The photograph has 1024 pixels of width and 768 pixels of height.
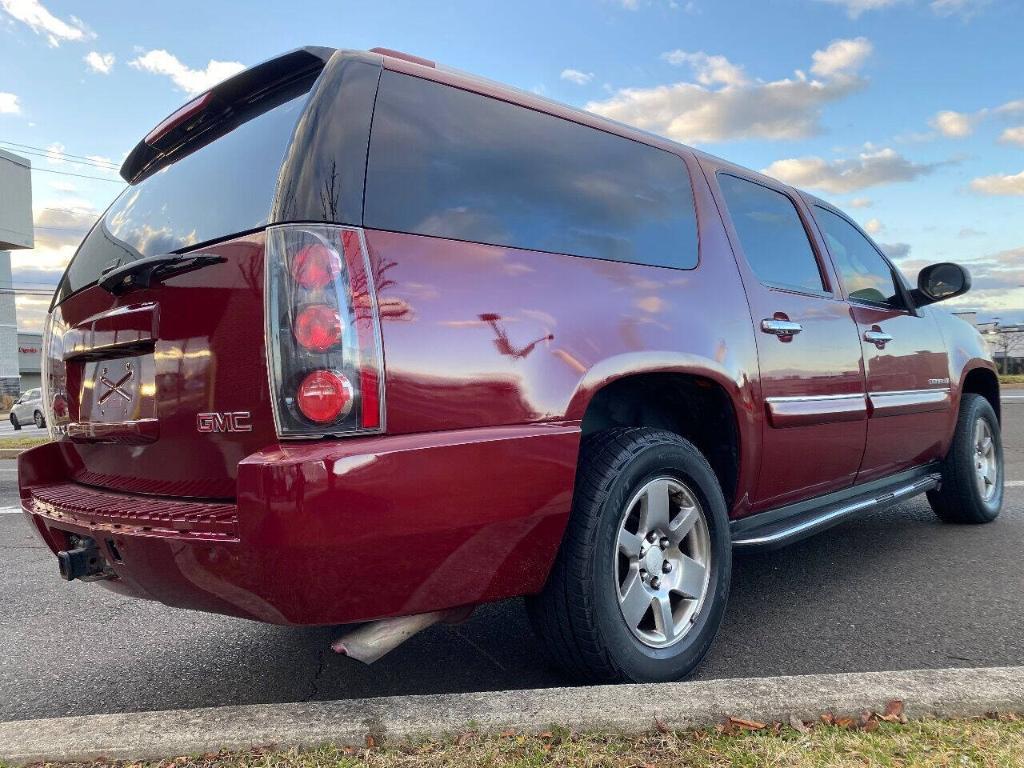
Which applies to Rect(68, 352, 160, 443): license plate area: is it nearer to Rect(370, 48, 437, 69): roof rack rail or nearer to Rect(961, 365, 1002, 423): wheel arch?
Rect(370, 48, 437, 69): roof rack rail

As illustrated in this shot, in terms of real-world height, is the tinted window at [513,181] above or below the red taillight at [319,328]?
above

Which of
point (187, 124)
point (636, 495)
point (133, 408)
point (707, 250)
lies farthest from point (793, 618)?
point (187, 124)

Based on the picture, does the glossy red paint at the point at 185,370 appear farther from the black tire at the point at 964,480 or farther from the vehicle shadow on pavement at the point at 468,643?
the black tire at the point at 964,480

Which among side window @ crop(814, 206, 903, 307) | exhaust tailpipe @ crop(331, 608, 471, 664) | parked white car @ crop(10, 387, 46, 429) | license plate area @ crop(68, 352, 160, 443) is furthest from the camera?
parked white car @ crop(10, 387, 46, 429)

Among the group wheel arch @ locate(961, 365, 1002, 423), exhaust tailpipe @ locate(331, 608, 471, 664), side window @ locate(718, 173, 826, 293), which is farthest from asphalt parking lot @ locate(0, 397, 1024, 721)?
side window @ locate(718, 173, 826, 293)

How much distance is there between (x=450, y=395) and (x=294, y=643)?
1550 mm

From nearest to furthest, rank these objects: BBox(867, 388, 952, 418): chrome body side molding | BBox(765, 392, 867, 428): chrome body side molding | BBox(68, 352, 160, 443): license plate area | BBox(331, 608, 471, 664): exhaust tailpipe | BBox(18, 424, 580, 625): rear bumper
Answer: BBox(18, 424, 580, 625): rear bumper
BBox(331, 608, 471, 664): exhaust tailpipe
BBox(68, 352, 160, 443): license plate area
BBox(765, 392, 867, 428): chrome body side molding
BBox(867, 388, 952, 418): chrome body side molding

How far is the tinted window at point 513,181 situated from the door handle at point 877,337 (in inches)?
50.3

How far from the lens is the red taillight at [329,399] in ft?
5.70

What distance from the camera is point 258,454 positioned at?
5.70 ft

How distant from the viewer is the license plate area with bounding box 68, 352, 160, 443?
81.7 inches

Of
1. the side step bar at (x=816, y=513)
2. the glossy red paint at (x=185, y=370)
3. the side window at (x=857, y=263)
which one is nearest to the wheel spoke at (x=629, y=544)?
the side step bar at (x=816, y=513)

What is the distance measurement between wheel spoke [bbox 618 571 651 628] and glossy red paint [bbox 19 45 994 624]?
321 millimetres

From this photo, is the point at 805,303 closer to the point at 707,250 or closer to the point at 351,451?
the point at 707,250
